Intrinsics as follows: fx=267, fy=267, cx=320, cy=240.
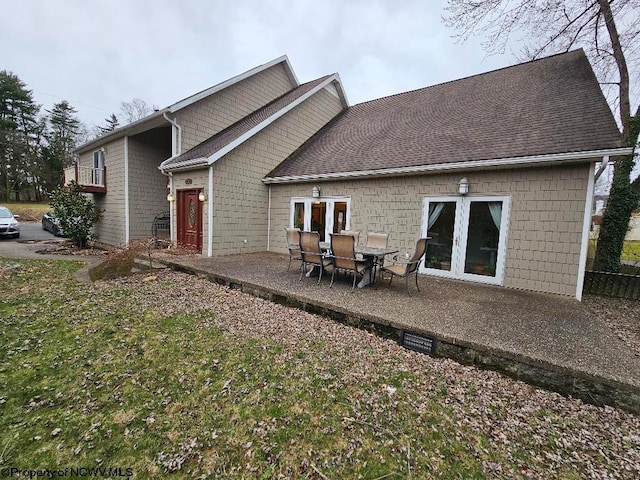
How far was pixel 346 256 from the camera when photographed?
4.91 m

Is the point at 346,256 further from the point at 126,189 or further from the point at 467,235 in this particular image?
the point at 126,189

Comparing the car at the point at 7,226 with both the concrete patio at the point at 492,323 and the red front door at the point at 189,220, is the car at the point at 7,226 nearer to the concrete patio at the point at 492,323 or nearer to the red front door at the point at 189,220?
the red front door at the point at 189,220

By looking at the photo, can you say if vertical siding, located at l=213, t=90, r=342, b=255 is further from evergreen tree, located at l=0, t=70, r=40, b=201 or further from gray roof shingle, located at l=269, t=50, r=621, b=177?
evergreen tree, located at l=0, t=70, r=40, b=201

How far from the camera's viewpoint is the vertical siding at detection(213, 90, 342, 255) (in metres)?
8.11

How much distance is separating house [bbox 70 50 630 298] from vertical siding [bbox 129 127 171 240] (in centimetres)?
4

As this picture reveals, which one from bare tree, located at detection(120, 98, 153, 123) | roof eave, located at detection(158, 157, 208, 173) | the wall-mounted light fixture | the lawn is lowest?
the lawn

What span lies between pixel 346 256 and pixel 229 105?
8419mm

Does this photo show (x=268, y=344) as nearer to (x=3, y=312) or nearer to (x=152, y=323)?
(x=152, y=323)

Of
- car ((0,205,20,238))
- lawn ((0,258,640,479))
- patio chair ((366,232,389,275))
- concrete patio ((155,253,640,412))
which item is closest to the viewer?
lawn ((0,258,640,479))

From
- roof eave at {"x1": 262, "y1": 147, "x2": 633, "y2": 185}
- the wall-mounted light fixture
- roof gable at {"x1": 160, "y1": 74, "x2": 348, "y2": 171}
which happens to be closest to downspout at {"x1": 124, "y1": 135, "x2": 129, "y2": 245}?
roof gable at {"x1": 160, "y1": 74, "x2": 348, "y2": 171}

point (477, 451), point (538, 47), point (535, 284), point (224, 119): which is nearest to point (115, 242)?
point (224, 119)

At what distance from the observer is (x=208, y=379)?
2.57 meters

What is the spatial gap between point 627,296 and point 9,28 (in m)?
22.6

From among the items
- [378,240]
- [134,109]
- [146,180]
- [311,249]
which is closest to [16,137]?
[134,109]
